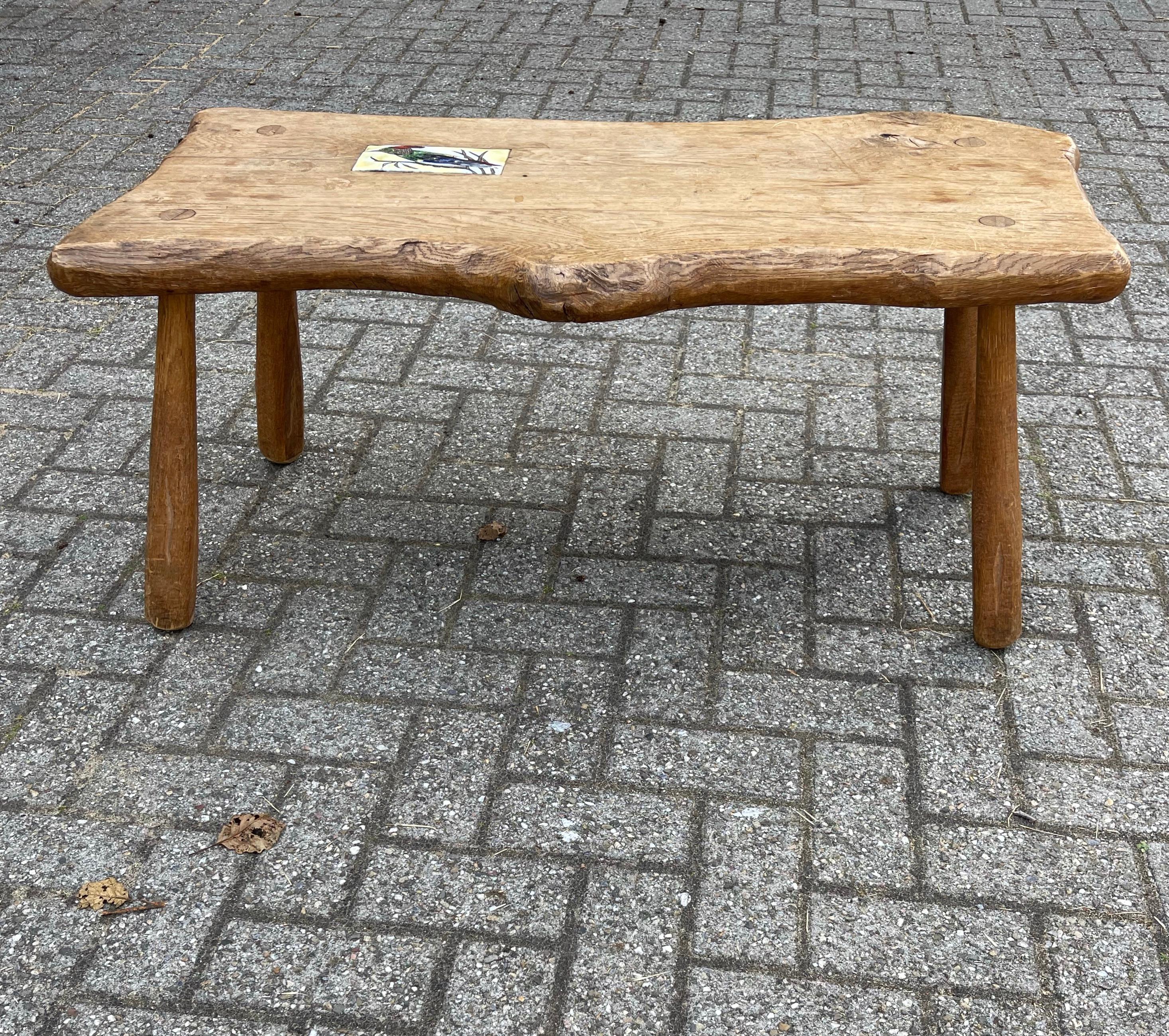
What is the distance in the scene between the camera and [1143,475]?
3.23 meters

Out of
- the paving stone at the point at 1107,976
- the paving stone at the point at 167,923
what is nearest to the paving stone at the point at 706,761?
the paving stone at the point at 1107,976

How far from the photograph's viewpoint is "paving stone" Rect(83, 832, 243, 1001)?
1995mm

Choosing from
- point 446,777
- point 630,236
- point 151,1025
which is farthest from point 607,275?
point 151,1025

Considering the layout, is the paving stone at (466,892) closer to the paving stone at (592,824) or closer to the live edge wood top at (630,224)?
the paving stone at (592,824)

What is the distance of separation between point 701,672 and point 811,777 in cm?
35

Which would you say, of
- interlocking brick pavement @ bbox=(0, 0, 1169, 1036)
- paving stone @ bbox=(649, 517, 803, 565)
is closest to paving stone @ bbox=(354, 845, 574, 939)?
interlocking brick pavement @ bbox=(0, 0, 1169, 1036)

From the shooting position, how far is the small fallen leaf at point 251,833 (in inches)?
87.6

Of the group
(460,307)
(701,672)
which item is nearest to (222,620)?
(701,672)

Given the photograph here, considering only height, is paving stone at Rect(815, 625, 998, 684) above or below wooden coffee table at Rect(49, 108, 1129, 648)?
below

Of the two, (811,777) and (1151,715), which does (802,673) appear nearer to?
(811,777)

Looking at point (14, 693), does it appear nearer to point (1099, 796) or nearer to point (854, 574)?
point (854, 574)

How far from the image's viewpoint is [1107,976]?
2.00 meters

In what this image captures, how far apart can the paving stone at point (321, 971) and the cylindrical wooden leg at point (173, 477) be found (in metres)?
0.85

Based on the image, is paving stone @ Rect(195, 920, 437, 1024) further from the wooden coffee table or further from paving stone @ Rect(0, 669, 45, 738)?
the wooden coffee table
